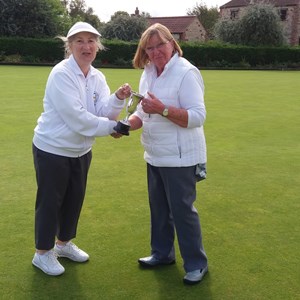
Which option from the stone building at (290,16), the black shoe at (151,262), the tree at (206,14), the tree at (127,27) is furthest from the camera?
the tree at (206,14)

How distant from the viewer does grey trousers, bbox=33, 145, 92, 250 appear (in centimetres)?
330

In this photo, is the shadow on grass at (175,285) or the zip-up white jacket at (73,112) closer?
the zip-up white jacket at (73,112)

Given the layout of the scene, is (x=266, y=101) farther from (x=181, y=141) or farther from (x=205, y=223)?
(x=181, y=141)

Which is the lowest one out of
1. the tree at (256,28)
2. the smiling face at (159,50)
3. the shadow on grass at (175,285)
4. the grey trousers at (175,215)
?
the shadow on grass at (175,285)

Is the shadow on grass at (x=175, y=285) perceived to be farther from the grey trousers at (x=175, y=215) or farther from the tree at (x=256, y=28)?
the tree at (x=256, y=28)

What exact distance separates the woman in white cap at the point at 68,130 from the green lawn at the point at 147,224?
1.12 feet

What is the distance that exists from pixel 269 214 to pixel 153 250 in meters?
1.64

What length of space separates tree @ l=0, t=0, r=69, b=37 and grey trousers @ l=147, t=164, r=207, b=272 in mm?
36325

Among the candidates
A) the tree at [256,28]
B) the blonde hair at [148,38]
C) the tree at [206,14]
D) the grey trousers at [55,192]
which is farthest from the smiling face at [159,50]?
the tree at [206,14]

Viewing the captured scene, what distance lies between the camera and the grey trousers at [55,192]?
10.8 ft

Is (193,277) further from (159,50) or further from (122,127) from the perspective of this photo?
(159,50)

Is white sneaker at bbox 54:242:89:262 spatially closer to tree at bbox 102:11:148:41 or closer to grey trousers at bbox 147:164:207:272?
grey trousers at bbox 147:164:207:272

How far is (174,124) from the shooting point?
3146mm

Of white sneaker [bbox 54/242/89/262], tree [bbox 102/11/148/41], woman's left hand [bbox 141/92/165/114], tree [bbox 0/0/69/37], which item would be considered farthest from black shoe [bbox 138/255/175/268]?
tree [bbox 102/11/148/41]
